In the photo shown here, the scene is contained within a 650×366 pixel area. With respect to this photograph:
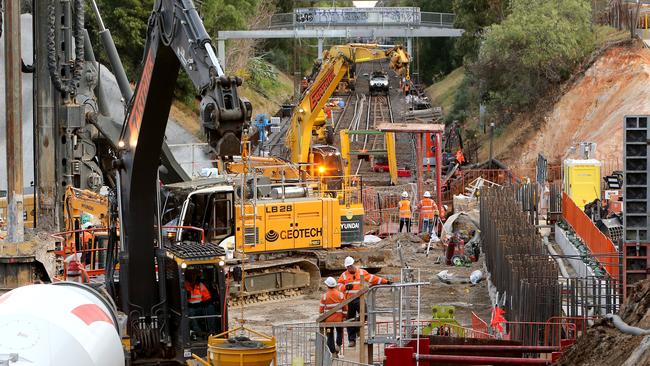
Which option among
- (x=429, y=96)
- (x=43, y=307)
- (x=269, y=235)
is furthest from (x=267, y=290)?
(x=429, y=96)

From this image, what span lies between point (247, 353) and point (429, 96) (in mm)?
70243

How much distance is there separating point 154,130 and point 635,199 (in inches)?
354

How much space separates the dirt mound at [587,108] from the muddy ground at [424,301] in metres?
18.7

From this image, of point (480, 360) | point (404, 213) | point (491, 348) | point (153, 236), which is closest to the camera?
point (480, 360)

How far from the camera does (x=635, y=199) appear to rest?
23.4 meters

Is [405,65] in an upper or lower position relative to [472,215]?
upper

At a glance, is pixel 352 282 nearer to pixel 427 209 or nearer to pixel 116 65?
pixel 116 65

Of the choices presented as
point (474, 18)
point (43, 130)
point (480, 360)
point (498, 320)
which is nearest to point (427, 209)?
point (43, 130)

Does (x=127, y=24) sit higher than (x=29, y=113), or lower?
higher

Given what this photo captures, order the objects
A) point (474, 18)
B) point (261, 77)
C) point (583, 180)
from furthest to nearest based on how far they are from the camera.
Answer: point (261, 77), point (474, 18), point (583, 180)

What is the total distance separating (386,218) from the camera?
41.8m

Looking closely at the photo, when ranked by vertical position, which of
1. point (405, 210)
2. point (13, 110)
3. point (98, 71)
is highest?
point (98, 71)

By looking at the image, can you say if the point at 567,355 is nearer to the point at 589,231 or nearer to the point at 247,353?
the point at 247,353

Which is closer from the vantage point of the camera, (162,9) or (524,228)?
(162,9)
